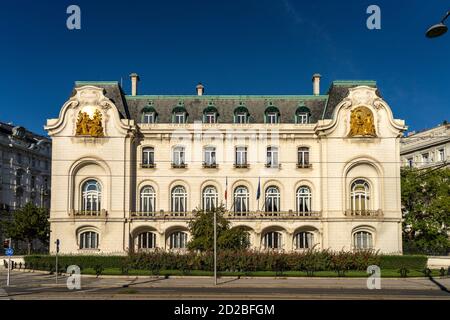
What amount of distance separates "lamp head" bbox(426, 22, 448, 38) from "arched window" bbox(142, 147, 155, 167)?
4883 centimetres

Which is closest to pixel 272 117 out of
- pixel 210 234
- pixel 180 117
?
pixel 180 117

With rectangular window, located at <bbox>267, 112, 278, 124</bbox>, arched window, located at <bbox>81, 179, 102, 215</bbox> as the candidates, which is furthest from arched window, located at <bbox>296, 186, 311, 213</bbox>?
arched window, located at <bbox>81, 179, 102, 215</bbox>

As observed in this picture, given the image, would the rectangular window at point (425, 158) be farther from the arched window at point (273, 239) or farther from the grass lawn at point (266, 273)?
the grass lawn at point (266, 273)

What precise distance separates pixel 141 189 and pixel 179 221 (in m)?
5.69

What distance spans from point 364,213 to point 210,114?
19.9 meters

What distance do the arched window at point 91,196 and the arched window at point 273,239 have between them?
1800 cm

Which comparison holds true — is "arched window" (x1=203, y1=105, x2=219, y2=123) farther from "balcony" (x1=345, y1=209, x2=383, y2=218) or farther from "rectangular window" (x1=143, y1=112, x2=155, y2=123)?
"balcony" (x1=345, y1=209, x2=383, y2=218)

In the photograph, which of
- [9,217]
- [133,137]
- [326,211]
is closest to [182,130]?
[133,137]

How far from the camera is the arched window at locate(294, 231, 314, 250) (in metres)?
57.2

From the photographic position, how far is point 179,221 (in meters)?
56.4

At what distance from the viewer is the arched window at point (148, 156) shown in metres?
58.8
